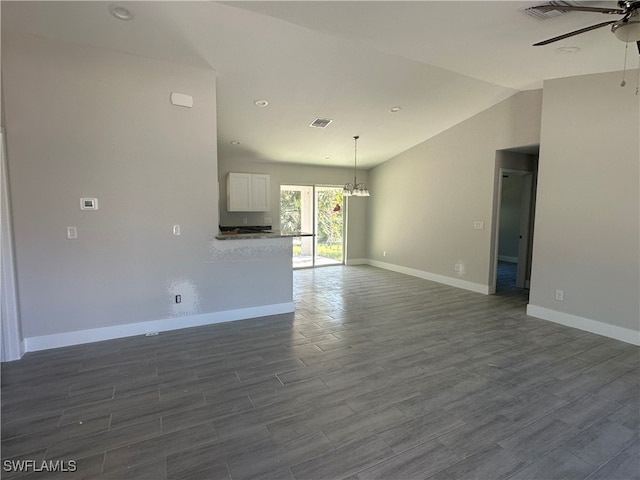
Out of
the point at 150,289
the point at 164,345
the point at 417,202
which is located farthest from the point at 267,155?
the point at 164,345

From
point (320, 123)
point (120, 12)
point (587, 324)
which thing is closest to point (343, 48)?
point (320, 123)

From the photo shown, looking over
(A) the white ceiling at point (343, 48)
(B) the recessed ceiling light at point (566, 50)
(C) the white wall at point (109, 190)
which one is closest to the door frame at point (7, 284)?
(C) the white wall at point (109, 190)

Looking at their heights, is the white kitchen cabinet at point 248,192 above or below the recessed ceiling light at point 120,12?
below

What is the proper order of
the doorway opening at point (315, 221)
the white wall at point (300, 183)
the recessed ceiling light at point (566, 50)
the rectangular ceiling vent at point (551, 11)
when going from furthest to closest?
the doorway opening at point (315, 221)
the white wall at point (300, 183)
the recessed ceiling light at point (566, 50)
the rectangular ceiling vent at point (551, 11)

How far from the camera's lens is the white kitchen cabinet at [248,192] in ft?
21.8

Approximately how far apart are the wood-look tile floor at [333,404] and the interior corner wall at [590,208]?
15.1 inches

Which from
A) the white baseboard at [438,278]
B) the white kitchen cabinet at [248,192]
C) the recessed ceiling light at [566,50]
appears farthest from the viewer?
the white kitchen cabinet at [248,192]

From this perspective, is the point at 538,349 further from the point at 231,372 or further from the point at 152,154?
the point at 152,154

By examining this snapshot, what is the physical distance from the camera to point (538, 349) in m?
3.32

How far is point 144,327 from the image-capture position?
12.1 feet
